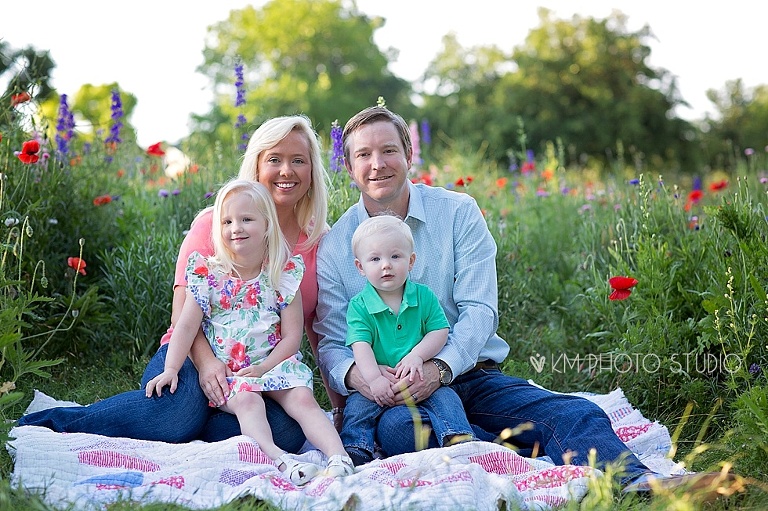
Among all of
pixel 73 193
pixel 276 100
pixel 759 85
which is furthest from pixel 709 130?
pixel 73 193

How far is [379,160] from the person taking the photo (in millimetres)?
3252

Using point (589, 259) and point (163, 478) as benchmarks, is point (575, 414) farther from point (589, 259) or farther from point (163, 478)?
point (589, 259)

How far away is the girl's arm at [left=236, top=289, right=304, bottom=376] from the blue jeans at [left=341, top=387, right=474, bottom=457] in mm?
306

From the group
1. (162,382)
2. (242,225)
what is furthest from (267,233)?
(162,382)

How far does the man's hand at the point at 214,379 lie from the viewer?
10.2 ft

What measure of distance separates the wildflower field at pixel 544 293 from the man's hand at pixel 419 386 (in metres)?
0.73

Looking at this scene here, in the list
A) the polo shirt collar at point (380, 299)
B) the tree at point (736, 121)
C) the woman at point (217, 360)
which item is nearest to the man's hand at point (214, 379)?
the woman at point (217, 360)

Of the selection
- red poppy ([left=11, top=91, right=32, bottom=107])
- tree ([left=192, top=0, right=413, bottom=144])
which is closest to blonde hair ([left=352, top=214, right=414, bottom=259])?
red poppy ([left=11, top=91, right=32, bottom=107])

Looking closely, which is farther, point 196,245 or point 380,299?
point 196,245

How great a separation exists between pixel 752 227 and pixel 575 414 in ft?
4.03

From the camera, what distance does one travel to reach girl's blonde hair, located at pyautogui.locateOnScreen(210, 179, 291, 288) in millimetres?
3221

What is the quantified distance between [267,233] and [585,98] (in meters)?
19.1

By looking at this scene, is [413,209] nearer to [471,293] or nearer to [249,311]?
[471,293]

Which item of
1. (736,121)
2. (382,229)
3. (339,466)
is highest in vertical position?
(736,121)
